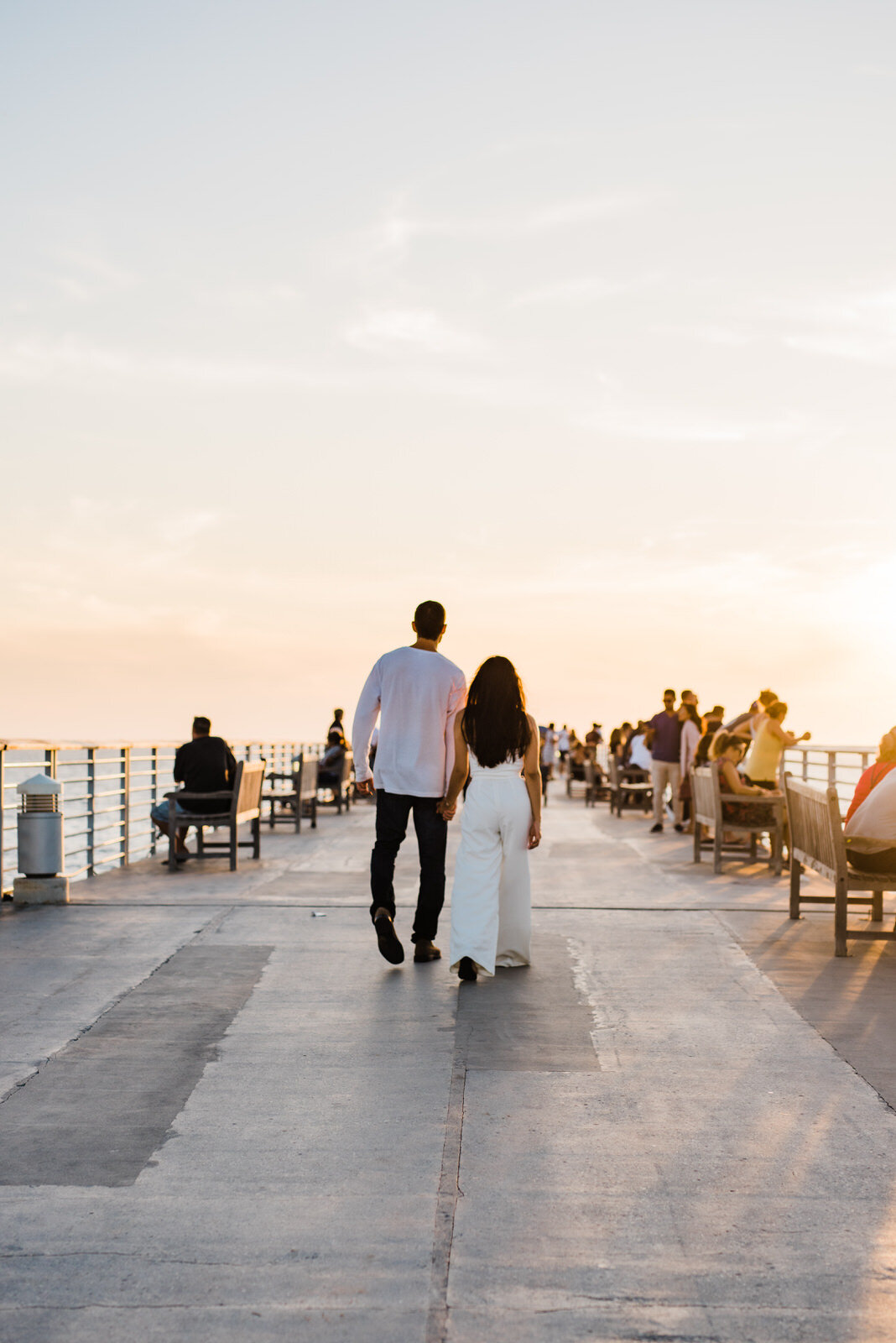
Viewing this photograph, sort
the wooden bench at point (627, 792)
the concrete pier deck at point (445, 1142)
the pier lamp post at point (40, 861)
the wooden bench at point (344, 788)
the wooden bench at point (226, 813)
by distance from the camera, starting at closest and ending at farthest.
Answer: the concrete pier deck at point (445, 1142) < the pier lamp post at point (40, 861) < the wooden bench at point (226, 813) < the wooden bench at point (627, 792) < the wooden bench at point (344, 788)

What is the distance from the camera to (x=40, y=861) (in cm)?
1016

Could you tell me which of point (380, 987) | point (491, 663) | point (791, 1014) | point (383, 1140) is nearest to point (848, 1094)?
point (791, 1014)

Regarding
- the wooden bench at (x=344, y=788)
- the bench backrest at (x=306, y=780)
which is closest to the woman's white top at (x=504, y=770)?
the bench backrest at (x=306, y=780)

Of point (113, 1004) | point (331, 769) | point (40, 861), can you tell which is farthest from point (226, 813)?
point (331, 769)

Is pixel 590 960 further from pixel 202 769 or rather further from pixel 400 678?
pixel 202 769

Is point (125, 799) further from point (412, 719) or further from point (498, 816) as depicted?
point (498, 816)

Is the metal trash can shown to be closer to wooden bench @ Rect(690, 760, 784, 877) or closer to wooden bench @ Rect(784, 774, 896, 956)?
wooden bench @ Rect(784, 774, 896, 956)

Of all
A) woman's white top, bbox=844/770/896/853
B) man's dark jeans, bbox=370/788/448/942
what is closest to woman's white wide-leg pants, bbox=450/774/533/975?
man's dark jeans, bbox=370/788/448/942

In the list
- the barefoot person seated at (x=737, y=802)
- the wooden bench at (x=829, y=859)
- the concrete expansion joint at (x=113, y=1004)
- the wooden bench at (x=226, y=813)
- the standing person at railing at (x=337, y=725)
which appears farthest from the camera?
the standing person at railing at (x=337, y=725)

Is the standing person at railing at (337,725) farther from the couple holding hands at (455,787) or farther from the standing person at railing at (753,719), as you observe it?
the couple holding hands at (455,787)

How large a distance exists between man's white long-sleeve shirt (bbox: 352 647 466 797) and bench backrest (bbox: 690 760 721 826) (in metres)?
5.65

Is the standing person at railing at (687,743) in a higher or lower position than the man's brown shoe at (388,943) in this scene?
higher

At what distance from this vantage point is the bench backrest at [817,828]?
321 inches

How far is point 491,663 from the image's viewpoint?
7309 mm
